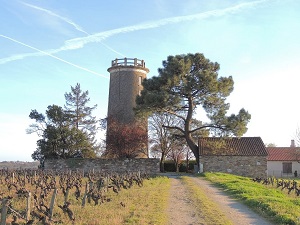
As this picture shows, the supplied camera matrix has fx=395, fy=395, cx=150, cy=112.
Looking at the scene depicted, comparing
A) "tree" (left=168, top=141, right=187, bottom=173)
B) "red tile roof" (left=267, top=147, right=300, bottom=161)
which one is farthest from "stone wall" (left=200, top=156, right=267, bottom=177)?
"red tile roof" (left=267, top=147, right=300, bottom=161)

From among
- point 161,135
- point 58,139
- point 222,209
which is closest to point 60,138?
point 58,139

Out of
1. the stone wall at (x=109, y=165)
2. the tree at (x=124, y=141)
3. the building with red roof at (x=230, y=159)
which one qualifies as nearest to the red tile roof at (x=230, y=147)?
the building with red roof at (x=230, y=159)

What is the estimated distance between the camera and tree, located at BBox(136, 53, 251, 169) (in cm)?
3406

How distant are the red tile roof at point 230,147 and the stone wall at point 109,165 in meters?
5.36

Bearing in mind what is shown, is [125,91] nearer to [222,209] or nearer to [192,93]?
[192,93]

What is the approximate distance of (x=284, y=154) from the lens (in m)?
49.5

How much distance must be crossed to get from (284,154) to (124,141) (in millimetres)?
22830

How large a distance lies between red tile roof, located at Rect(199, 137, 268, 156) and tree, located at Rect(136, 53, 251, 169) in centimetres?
113

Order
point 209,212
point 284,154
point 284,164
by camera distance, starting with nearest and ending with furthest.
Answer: point 209,212, point 284,164, point 284,154

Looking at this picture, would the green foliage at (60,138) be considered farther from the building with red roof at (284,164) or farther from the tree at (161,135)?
the building with red roof at (284,164)

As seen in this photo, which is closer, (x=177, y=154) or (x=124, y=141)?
(x=124, y=141)

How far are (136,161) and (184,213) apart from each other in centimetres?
2271

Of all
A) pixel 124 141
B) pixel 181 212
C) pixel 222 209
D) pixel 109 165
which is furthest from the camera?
pixel 124 141

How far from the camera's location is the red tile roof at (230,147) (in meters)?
36.9
